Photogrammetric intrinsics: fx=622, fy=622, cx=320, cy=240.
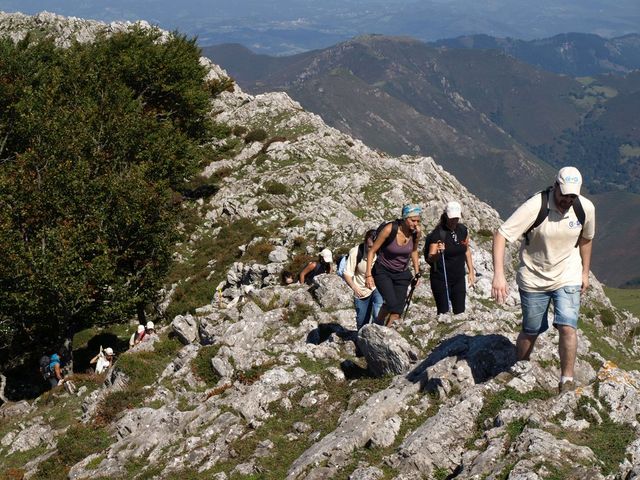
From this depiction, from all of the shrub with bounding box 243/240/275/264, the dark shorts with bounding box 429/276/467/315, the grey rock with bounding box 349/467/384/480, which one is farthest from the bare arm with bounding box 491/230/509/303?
the shrub with bounding box 243/240/275/264

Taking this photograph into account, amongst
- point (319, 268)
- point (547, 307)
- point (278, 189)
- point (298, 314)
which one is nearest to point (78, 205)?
point (319, 268)

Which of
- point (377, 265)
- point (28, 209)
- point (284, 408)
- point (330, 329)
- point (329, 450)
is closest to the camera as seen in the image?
point (329, 450)

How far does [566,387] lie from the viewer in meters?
11.1

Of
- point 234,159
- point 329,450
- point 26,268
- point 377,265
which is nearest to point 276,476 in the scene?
point 329,450

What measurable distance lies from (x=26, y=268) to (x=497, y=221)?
4087 cm

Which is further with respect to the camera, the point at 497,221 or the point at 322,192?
the point at 497,221

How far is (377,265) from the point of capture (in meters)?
15.5

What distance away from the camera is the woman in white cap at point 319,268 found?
23938 millimetres

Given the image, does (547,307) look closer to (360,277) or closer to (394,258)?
(394,258)

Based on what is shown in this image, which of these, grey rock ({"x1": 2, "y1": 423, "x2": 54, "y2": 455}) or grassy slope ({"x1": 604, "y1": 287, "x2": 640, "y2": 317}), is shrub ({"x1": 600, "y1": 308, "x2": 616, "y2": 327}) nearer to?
grey rock ({"x1": 2, "y1": 423, "x2": 54, "y2": 455})

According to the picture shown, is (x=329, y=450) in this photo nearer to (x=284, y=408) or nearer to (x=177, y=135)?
(x=284, y=408)

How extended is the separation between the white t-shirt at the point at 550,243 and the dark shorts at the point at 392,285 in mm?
4736

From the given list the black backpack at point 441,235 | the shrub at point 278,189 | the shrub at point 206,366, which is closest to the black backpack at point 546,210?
the black backpack at point 441,235

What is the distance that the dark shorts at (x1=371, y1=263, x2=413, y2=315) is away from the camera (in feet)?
50.7
